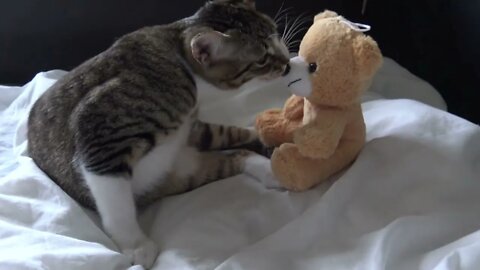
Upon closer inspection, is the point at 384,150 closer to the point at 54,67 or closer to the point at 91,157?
the point at 91,157

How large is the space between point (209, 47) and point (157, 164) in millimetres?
247

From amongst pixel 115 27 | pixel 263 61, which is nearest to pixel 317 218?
pixel 263 61

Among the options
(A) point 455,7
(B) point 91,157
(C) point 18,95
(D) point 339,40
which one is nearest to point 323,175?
(D) point 339,40

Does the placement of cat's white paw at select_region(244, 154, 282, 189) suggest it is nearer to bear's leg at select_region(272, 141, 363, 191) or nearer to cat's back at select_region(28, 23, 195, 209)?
bear's leg at select_region(272, 141, 363, 191)

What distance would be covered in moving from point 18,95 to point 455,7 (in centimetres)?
106

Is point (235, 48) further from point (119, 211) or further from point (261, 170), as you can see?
point (119, 211)

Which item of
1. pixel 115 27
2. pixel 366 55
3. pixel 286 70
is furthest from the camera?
pixel 115 27

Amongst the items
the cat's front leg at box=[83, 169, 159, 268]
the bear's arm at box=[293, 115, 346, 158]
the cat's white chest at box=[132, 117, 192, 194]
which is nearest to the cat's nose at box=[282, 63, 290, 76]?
the bear's arm at box=[293, 115, 346, 158]

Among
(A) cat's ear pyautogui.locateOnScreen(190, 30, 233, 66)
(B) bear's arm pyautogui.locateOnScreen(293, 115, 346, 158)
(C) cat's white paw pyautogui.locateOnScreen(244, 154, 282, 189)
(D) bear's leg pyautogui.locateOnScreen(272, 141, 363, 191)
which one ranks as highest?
(A) cat's ear pyautogui.locateOnScreen(190, 30, 233, 66)

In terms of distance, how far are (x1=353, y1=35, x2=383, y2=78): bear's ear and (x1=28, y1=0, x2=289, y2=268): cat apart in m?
0.16

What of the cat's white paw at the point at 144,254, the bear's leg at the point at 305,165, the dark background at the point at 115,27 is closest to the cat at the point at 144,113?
the cat's white paw at the point at 144,254

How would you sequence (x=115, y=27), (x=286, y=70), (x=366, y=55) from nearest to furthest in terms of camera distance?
(x=366, y=55), (x=286, y=70), (x=115, y=27)

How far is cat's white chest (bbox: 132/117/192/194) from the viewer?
47.4 inches

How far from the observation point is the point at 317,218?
1091 millimetres
